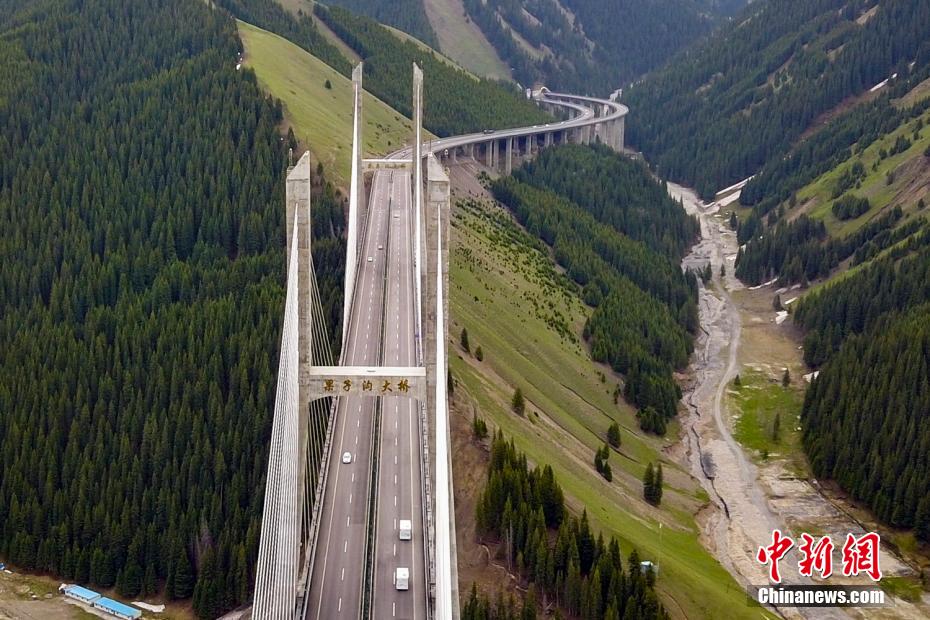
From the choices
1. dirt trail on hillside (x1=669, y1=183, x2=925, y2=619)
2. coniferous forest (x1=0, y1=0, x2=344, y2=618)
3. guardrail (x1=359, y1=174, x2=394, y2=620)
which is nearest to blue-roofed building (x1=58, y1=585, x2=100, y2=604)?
coniferous forest (x1=0, y1=0, x2=344, y2=618)

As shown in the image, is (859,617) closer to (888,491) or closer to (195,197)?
(888,491)

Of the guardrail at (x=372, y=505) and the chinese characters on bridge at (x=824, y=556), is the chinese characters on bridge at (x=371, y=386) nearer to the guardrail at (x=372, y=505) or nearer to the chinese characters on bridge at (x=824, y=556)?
the guardrail at (x=372, y=505)

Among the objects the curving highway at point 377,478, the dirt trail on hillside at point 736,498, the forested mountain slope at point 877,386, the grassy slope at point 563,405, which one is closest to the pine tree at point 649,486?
the grassy slope at point 563,405

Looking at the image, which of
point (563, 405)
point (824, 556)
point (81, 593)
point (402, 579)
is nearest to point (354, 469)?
point (402, 579)

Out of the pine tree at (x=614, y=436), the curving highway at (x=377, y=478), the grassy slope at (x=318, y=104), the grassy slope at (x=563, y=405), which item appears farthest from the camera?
the grassy slope at (x=318, y=104)

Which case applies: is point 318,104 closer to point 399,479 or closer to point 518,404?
point 518,404

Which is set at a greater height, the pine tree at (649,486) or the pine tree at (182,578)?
the pine tree at (649,486)
